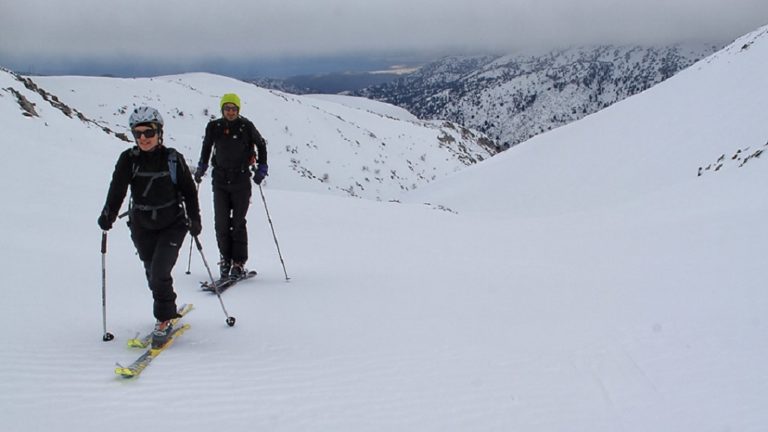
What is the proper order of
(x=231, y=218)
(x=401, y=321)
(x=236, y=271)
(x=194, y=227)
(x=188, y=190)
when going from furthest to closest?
1. (x=236, y=271)
2. (x=231, y=218)
3. (x=401, y=321)
4. (x=194, y=227)
5. (x=188, y=190)

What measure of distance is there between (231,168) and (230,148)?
325 millimetres

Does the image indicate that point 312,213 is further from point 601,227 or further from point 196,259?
point 601,227

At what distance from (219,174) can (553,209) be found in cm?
1946

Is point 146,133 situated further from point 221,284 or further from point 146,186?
point 221,284

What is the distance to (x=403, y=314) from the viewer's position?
7.48 meters

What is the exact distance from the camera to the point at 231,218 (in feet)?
27.4

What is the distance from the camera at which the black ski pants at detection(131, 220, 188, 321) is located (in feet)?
17.6

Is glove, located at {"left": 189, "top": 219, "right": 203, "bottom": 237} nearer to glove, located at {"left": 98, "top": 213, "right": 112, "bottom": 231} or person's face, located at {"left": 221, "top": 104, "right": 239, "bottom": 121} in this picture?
glove, located at {"left": 98, "top": 213, "right": 112, "bottom": 231}

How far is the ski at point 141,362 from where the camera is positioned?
186 inches

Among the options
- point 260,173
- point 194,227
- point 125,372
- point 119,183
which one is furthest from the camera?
point 260,173

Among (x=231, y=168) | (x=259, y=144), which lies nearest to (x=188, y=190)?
(x=231, y=168)

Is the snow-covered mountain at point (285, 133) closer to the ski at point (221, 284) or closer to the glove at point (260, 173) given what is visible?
the ski at point (221, 284)

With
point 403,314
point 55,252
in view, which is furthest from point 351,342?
point 55,252

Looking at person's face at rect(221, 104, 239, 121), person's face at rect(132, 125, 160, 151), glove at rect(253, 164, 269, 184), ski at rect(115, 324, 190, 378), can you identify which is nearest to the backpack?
person's face at rect(132, 125, 160, 151)
